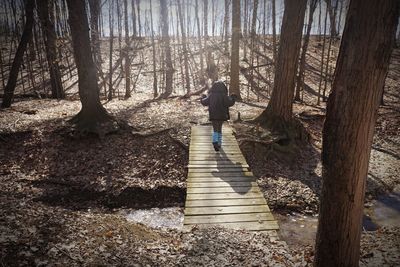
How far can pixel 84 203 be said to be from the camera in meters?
8.49

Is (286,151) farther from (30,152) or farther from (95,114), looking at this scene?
(30,152)

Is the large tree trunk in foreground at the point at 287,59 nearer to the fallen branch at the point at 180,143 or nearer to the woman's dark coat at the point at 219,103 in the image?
the woman's dark coat at the point at 219,103

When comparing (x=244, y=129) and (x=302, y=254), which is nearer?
(x=302, y=254)

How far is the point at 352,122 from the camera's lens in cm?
359

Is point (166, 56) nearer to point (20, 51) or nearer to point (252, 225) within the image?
point (20, 51)

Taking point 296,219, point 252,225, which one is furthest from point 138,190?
point 296,219

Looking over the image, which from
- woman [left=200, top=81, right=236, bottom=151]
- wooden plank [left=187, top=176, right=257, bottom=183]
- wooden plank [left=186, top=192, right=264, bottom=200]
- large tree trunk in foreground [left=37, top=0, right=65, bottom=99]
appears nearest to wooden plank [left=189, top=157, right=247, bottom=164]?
wooden plank [left=187, top=176, right=257, bottom=183]

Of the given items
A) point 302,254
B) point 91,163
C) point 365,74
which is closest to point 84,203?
point 91,163

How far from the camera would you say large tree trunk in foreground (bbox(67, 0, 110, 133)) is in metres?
10.8

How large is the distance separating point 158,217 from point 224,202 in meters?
2.06

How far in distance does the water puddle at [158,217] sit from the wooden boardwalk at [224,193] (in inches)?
35.4

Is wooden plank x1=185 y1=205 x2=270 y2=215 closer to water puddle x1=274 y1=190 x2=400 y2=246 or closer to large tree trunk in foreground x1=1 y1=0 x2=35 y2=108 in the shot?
water puddle x1=274 y1=190 x2=400 y2=246

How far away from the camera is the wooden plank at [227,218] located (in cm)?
643

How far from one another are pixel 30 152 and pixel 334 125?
10696 mm
